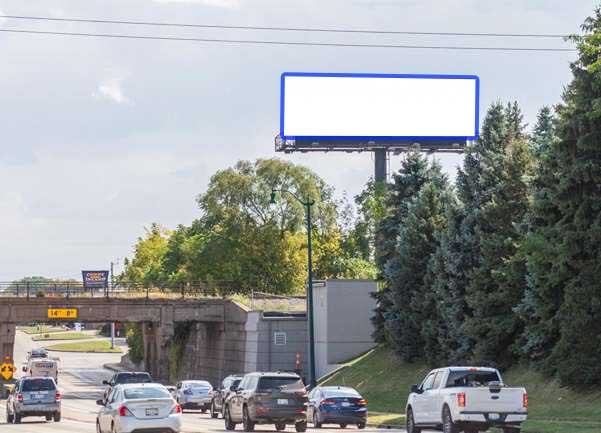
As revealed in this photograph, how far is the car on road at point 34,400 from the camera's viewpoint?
49375mm

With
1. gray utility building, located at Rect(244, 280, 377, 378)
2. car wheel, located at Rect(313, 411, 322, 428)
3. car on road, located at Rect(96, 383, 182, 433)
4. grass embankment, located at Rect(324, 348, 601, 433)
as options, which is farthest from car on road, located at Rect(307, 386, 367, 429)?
gray utility building, located at Rect(244, 280, 377, 378)

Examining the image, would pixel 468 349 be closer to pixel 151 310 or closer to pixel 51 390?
pixel 51 390

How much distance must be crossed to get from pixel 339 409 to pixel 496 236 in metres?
11.8

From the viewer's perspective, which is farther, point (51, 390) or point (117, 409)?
point (51, 390)

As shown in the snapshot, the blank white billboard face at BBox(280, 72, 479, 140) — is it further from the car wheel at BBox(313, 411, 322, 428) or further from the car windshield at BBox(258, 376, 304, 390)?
the car windshield at BBox(258, 376, 304, 390)

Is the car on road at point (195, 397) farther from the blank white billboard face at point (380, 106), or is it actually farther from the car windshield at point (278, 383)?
the blank white billboard face at point (380, 106)

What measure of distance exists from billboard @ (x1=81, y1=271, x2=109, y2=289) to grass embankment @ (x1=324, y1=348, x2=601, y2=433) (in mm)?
24651

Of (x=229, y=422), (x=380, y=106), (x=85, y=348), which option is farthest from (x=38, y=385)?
(x=85, y=348)

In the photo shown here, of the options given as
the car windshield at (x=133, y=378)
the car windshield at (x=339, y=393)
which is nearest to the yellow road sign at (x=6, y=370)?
the car windshield at (x=133, y=378)

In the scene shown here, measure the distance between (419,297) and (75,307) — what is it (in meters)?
30.8

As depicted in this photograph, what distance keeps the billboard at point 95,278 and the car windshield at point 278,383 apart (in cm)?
5188

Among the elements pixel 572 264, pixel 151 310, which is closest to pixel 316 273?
pixel 151 310

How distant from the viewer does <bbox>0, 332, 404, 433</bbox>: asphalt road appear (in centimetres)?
4241

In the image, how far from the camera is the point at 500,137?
56.6m
